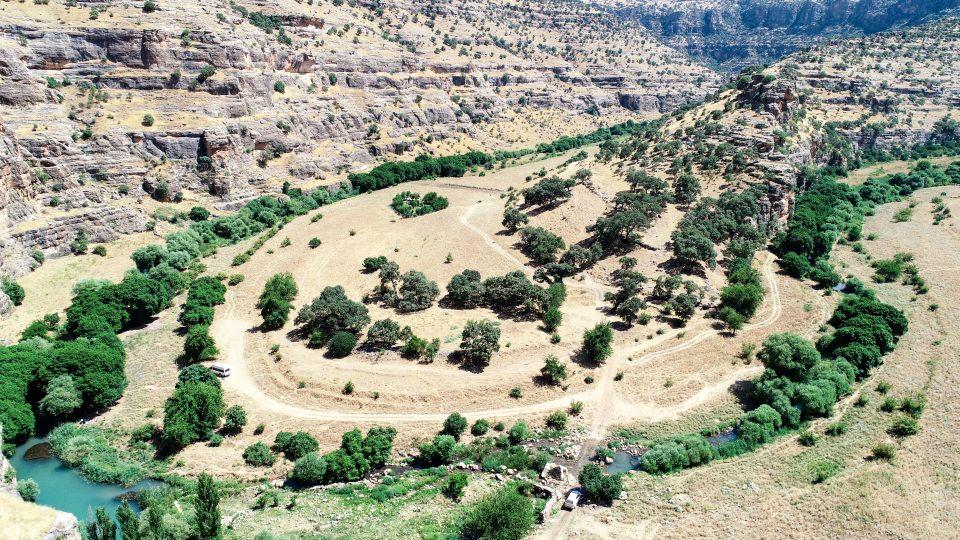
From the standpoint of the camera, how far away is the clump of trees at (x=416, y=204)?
3499 inches

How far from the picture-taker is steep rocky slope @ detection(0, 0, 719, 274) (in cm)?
7181

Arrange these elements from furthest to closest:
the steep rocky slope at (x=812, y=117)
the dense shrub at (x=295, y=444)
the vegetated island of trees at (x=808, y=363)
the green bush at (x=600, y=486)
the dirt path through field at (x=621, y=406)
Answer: the steep rocky slope at (x=812, y=117)
the vegetated island of trees at (x=808, y=363)
the dirt path through field at (x=621, y=406)
the dense shrub at (x=295, y=444)
the green bush at (x=600, y=486)

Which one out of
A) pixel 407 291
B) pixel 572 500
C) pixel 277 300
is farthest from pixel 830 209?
pixel 277 300

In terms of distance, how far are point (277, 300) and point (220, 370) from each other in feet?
32.9

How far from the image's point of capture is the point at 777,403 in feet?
143

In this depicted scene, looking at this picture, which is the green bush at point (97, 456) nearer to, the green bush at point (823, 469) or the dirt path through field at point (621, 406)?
the dirt path through field at point (621, 406)

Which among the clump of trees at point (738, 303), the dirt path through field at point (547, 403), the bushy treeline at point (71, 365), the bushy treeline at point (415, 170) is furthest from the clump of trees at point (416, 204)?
the clump of trees at point (738, 303)

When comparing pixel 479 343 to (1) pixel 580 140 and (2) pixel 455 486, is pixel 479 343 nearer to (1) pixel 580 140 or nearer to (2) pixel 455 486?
(2) pixel 455 486

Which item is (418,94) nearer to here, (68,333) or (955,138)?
(68,333)

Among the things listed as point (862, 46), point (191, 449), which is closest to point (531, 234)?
point (191, 449)

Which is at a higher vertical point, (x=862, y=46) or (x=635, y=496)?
(x=862, y=46)

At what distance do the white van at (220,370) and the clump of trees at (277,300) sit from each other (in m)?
7.50

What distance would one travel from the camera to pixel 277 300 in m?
56.4

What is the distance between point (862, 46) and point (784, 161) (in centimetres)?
8880
